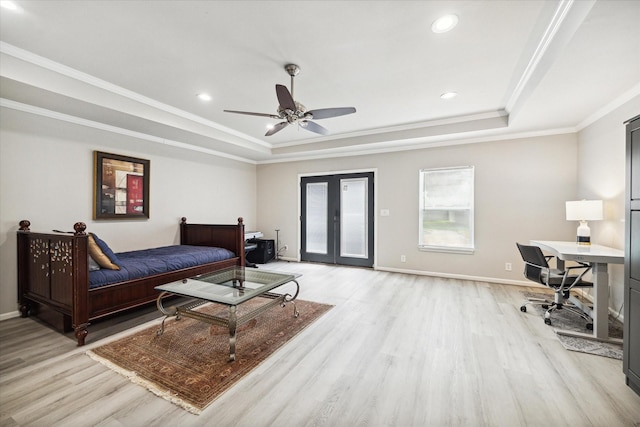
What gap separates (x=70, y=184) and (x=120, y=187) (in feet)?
1.87

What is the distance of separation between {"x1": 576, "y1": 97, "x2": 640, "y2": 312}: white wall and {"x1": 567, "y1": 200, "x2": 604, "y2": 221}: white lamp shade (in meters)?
0.17

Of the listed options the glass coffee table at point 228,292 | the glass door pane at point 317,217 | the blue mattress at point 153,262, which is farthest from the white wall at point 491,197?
the blue mattress at point 153,262

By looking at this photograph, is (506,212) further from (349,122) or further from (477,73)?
(349,122)

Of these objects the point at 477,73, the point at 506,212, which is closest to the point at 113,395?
the point at 477,73

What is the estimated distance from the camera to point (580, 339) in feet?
8.05

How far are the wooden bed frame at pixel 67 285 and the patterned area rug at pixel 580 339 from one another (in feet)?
13.5

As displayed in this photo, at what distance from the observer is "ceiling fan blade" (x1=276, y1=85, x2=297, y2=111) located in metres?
2.30

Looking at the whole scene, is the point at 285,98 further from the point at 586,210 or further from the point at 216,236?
the point at 586,210

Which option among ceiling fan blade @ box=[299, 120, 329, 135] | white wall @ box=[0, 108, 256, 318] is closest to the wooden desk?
ceiling fan blade @ box=[299, 120, 329, 135]

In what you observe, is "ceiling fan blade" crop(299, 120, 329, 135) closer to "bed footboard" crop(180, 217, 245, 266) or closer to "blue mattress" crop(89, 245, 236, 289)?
"bed footboard" crop(180, 217, 245, 266)

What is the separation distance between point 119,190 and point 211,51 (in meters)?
2.70

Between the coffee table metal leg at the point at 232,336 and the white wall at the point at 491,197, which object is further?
the white wall at the point at 491,197

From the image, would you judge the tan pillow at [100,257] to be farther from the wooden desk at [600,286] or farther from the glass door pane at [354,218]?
the wooden desk at [600,286]

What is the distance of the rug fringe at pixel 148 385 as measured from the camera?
160 centimetres
